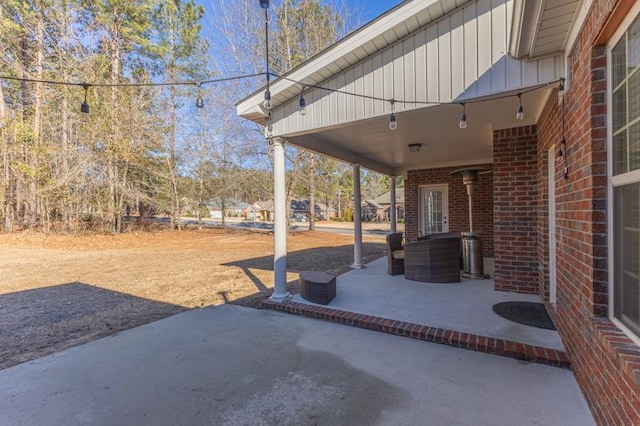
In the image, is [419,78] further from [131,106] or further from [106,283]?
[131,106]

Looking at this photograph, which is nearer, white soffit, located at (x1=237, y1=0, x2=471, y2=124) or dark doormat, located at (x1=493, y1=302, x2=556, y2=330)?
white soffit, located at (x1=237, y1=0, x2=471, y2=124)

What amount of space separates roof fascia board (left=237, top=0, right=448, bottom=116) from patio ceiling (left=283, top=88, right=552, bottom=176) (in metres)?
0.69

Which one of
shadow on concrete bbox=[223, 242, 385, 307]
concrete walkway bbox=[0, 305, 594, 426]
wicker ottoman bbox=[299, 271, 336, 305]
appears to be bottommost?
concrete walkway bbox=[0, 305, 594, 426]

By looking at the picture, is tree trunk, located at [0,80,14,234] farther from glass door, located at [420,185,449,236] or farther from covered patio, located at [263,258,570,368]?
glass door, located at [420,185,449,236]

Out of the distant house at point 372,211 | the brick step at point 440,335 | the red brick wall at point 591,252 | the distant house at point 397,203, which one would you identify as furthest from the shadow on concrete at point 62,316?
the distant house at point 372,211

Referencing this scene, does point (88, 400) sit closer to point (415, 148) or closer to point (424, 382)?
point (424, 382)

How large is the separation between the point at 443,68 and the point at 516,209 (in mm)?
2568

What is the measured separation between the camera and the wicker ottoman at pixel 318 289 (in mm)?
4238

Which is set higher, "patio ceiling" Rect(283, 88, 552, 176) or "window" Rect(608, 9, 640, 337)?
"patio ceiling" Rect(283, 88, 552, 176)

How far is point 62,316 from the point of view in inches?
171

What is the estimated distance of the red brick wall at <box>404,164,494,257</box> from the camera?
799cm

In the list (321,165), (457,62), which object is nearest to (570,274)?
(457,62)

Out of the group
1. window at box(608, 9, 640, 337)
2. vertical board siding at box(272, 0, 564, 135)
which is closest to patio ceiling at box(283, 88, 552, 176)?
vertical board siding at box(272, 0, 564, 135)

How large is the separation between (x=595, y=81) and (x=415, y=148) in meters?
4.05
